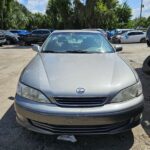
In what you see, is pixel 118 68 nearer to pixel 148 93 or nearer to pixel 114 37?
pixel 148 93

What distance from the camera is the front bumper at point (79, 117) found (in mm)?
3908

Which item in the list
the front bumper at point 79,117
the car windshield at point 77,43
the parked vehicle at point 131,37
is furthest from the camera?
the parked vehicle at point 131,37

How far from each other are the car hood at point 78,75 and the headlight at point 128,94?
0.19 ft

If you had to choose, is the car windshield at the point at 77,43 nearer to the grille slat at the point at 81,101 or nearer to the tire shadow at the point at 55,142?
the tire shadow at the point at 55,142

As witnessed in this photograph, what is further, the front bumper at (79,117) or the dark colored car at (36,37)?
the dark colored car at (36,37)

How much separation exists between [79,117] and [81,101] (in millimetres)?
212

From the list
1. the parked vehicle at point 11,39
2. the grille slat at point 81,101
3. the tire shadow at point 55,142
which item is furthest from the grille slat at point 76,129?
the parked vehicle at point 11,39

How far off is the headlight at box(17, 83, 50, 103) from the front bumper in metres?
0.06

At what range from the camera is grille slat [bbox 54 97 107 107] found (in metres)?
3.98

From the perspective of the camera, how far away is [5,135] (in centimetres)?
477

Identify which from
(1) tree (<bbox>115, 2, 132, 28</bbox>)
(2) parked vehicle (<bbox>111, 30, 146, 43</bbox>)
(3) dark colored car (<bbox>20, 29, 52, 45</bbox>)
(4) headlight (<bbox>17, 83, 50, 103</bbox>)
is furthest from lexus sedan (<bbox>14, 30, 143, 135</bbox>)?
(1) tree (<bbox>115, 2, 132, 28</bbox>)

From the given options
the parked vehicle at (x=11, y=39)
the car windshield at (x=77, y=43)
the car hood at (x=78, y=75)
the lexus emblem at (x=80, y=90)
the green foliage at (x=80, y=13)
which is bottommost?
the parked vehicle at (x=11, y=39)

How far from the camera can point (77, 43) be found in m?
6.16

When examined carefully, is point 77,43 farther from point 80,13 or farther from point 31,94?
point 80,13
